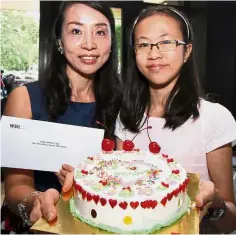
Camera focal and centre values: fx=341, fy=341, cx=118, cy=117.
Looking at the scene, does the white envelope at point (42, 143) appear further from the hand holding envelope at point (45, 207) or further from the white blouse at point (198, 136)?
the white blouse at point (198, 136)

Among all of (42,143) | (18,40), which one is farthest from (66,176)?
(18,40)

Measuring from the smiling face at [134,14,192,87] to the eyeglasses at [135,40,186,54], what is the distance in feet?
0.03

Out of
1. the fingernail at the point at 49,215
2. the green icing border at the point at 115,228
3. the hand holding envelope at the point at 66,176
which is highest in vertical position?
the hand holding envelope at the point at 66,176

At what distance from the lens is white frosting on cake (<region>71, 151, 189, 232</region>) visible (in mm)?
1216

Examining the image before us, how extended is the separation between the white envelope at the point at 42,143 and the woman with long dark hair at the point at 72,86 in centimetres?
15

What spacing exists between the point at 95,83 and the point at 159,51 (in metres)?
0.52

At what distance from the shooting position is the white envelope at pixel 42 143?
1.45 m

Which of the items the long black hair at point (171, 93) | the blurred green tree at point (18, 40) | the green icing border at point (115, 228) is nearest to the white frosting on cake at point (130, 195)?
the green icing border at point (115, 228)

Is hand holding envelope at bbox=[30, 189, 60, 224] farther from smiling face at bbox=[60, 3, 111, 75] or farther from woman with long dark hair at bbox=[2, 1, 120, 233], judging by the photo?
smiling face at bbox=[60, 3, 111, 75]

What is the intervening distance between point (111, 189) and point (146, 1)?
374 centimetres

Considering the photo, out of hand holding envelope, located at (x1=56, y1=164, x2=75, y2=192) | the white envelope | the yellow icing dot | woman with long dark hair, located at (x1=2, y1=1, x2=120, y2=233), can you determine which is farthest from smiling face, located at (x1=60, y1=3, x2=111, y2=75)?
the yellow icing dot

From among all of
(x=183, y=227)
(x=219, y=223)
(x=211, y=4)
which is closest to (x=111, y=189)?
(x=183, y=227)

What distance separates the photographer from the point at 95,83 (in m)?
1.94

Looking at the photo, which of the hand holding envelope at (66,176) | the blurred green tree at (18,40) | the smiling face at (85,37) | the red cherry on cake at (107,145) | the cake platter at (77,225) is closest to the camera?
the cake platter at (77,225)
